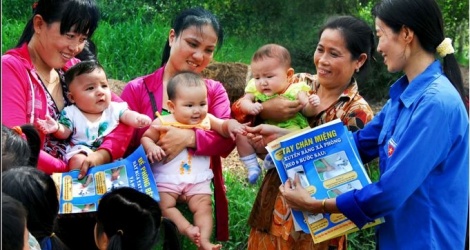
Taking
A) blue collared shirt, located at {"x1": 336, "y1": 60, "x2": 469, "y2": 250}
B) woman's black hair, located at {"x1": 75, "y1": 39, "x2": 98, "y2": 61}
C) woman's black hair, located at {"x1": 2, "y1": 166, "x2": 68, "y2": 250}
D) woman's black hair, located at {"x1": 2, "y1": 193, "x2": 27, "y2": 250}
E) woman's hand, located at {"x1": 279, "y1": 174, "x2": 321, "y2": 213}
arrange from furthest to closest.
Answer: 1. woman's black hair, located at {"x1": 75, "y1": 39, "x2": 98, "y2": 61}
2. woman's hand, located at {"x1": 279, "y1": 174, "x2": 321, "y2": 213}
3. blue collared shirt, located at {"x1": 336, "y1": 60, "x2": 469, "y2": 250}
4. woman's black hair, located at {"x1": 2, "y1": 166, "x2": 68, "y2": 250}
5. woman's black hair, located at {"x1": 2, "y1": 193, "x2": 27, "y2": 250}

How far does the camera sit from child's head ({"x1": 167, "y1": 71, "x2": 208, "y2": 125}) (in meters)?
3.53

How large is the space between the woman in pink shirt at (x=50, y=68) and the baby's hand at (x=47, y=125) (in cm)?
3

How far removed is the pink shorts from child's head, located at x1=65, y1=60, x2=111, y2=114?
44cm

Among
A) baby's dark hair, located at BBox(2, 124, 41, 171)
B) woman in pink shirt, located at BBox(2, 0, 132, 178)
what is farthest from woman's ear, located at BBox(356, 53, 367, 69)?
baby's dark hair, located at BBox(2, 124, 41, 171)

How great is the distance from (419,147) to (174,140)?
46.2 inches

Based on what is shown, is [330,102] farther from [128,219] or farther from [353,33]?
[128,219]

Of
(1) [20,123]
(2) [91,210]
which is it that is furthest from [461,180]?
(1) [20,123]

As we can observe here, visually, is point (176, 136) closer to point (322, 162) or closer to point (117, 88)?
point (322, 162)

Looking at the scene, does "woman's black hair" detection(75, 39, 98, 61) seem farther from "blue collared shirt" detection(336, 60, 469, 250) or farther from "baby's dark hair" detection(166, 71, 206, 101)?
"blue collared shirt" detection(336, 60, 469, 250)

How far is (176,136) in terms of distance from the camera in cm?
354

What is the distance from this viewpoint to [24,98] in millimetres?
3297

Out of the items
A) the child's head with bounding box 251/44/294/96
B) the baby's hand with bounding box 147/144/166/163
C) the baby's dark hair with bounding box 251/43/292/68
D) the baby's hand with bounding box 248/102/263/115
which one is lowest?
the baby's hand with bounding box 147/144/166/163

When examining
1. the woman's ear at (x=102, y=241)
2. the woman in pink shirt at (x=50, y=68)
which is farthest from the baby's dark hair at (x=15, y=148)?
the woman's ear at (x=102, y=241)

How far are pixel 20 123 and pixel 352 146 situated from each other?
1351 millimetres
